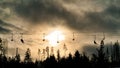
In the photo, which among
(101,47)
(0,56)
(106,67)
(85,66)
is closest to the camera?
(106,67)

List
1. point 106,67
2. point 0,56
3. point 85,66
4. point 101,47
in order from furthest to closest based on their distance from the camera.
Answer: point 0,56 < point 101,47 < point 85,66 < point 106,67

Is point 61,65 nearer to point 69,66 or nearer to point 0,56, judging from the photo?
point 69,66

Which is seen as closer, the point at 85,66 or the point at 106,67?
the point at 106,67

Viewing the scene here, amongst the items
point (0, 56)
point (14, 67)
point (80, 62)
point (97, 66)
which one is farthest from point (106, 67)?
point (0, 56)

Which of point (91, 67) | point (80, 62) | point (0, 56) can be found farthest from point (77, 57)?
point (0, 56)

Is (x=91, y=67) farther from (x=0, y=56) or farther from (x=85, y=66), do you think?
(x=0, y=56)

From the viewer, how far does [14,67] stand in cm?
15988

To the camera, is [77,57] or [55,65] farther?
[77,57]

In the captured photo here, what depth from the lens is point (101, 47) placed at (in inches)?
6560

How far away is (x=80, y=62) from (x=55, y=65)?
8819 mm

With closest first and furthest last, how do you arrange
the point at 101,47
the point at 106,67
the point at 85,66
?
1. the point at 106,67
2. the point at 85,66
3. the point at 101,47

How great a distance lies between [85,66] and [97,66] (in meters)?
4.22

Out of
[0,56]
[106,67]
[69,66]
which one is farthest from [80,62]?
[0,56]

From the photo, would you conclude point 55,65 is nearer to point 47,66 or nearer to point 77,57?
point 47,66
